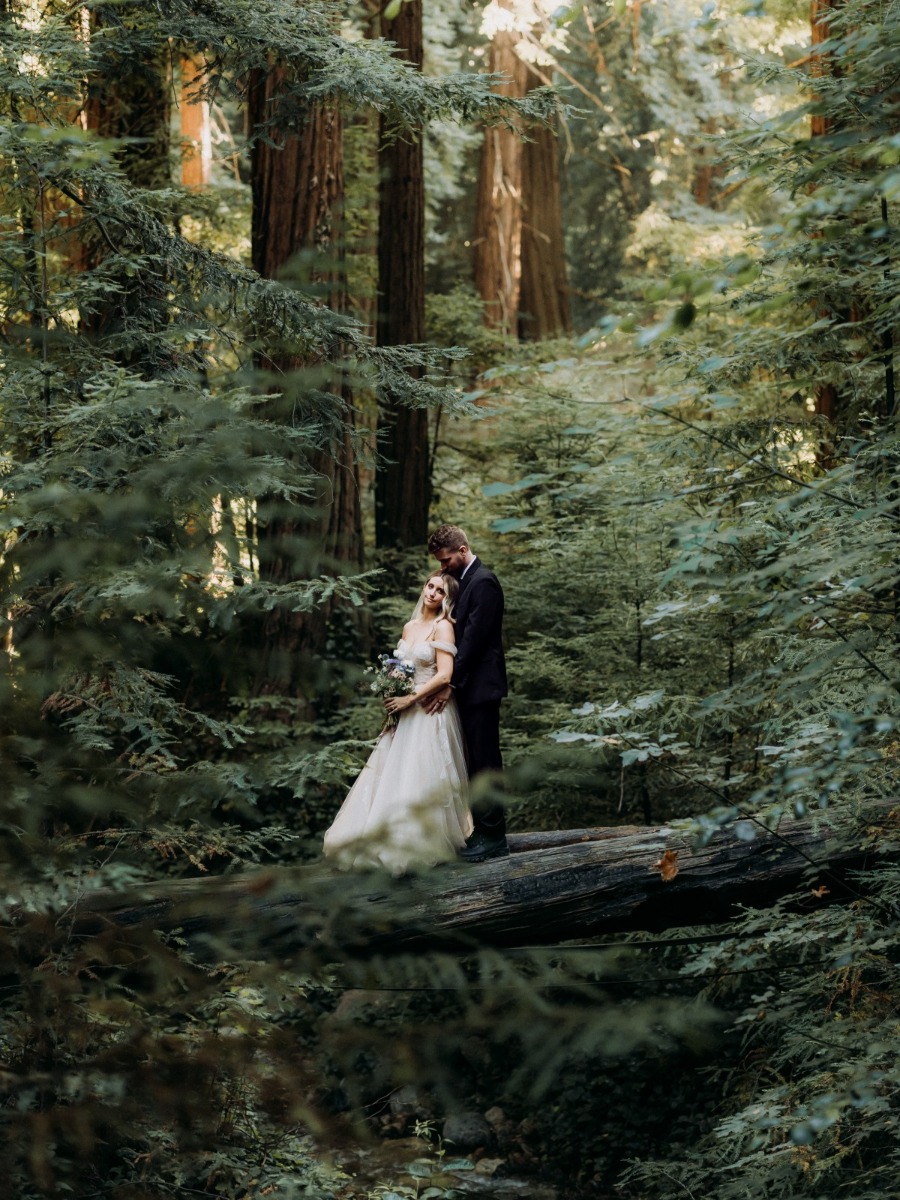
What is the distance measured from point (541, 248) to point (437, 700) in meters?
12.6

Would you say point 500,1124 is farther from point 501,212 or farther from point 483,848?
point 501,212

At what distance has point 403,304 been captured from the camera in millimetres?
12008

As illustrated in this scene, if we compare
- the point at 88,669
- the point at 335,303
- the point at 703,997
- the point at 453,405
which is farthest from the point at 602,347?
the point at 88,669

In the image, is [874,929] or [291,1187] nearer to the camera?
[291,1187]

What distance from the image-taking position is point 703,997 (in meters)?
6.38

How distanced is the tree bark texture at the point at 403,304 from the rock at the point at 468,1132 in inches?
218

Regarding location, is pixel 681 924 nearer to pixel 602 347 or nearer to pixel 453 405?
pixel 453 405

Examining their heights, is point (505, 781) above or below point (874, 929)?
above

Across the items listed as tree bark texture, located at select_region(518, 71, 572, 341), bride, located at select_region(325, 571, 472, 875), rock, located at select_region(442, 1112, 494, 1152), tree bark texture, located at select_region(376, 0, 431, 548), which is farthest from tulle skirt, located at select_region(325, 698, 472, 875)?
tree bark texture, located at select_region(518, 71, 572, 341)

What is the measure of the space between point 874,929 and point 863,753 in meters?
1.49

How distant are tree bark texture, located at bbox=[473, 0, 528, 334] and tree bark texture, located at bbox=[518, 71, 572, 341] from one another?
38 centimetres

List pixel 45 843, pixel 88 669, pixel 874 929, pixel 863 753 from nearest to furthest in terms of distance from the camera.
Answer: pixel 45 843 → pixel 88 669 → pixel 863 753 → pixel 874 929

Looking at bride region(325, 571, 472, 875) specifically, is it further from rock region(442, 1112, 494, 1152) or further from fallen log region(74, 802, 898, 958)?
rock region(442, 1112, 494, 1152)

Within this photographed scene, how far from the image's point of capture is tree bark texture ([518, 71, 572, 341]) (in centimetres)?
1727
